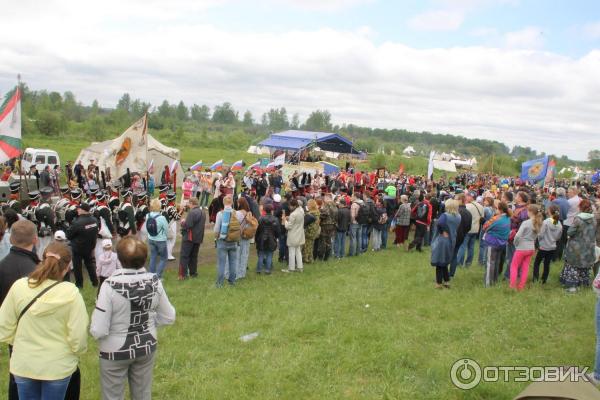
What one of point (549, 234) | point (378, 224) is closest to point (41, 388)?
point (549, 234)

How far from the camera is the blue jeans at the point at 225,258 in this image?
9.64 m

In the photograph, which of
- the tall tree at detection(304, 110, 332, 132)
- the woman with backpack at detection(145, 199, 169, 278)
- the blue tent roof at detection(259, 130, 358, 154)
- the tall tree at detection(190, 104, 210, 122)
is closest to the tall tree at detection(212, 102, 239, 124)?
the tall tree at detection(190, 104, 210, 122)

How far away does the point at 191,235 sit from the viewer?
33.2 ft

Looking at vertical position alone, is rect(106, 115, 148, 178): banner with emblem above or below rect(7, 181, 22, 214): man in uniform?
above

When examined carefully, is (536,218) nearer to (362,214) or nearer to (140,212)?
(362,214)

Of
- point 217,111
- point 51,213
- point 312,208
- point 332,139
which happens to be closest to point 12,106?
point 51,213

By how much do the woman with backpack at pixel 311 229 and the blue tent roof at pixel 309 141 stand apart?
22500mm

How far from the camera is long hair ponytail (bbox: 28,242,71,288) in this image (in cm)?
360

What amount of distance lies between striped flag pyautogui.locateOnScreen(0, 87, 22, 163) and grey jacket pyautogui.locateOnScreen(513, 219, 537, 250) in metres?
10.4

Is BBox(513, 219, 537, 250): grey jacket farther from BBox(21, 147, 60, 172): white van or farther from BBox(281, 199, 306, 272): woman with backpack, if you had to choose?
BBox(21, 147, 60, 172): white van

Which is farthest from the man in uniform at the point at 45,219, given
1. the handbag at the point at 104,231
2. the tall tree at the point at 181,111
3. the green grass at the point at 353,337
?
the tall tree at the point at 181,111

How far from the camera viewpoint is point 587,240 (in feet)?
27.7

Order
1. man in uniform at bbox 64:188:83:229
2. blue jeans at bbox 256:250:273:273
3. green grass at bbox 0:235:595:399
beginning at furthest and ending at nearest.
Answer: blue jeans at bbox 256:250:273:273 < man in uniform at bbox 64:188:83:229 < green grass at bbox 0:235:595:399

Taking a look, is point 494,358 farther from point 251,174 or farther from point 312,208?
point 251,174
